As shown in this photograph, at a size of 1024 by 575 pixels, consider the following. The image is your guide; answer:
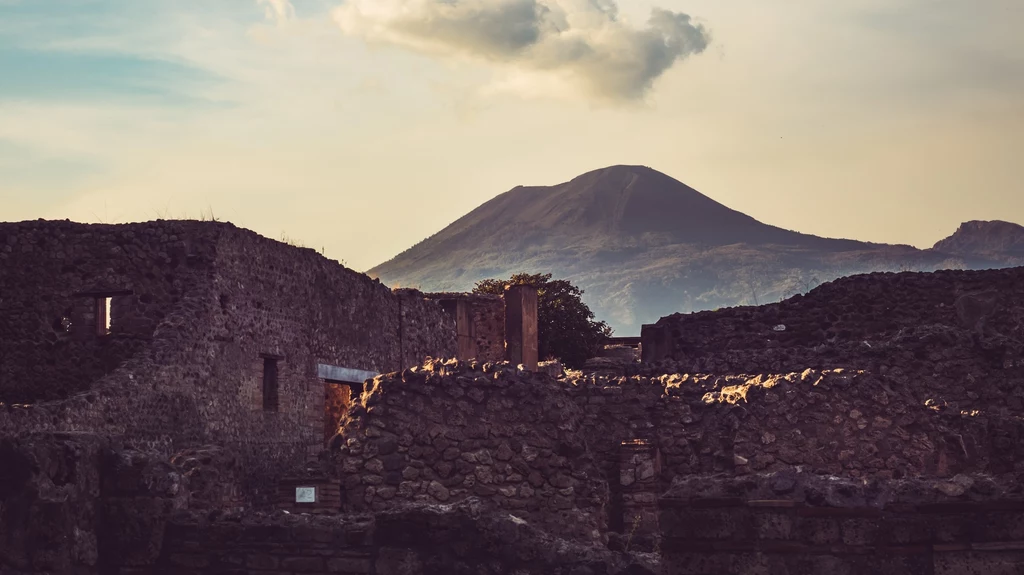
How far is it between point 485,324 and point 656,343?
30.6 feet

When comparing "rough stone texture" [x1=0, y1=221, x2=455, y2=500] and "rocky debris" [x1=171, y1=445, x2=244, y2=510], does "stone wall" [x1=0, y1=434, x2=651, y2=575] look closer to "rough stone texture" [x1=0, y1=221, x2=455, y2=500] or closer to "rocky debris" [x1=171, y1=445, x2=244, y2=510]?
"rocky debris" [x1=171, y1=445, x2=244, y2=510]

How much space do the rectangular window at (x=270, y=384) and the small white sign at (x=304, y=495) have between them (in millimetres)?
7090

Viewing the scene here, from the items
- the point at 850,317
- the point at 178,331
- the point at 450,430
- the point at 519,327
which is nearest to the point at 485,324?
the point at 519,327

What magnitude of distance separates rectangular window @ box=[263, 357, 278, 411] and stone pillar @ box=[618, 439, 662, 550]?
749cm

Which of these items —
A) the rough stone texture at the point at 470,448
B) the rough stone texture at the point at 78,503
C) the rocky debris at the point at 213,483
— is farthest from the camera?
the rough stone texture at the point at 470,448

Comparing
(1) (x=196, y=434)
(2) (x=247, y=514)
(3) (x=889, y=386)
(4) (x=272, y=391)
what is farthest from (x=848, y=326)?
(2) (x=247, y=514)

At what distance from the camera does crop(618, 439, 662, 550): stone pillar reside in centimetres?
1413

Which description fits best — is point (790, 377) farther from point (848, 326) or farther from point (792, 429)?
point (848, 326)

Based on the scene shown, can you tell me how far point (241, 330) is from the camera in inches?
770

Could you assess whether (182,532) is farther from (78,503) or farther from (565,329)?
(565,329)

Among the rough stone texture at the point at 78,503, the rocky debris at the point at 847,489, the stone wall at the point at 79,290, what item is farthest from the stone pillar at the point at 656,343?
the rocky debris at the point at 847,489

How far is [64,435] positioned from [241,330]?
10355 mm

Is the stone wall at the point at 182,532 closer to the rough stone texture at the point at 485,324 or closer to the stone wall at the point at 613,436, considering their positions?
the stone wall at the point at 613,436

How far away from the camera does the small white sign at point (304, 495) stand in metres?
13.6
